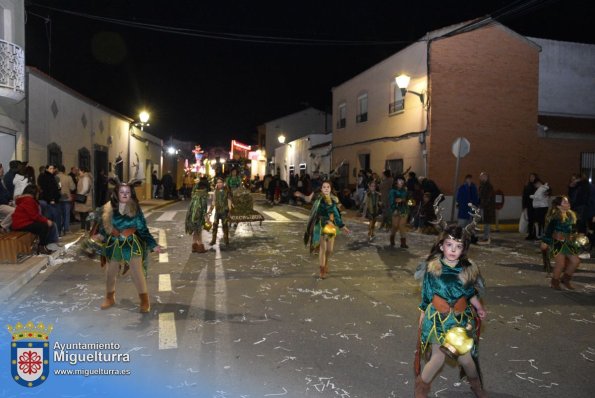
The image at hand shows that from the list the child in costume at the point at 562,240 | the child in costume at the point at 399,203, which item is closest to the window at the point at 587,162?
the child in costume at the point at 399,203

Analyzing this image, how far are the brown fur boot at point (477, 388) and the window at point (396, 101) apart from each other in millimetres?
18137

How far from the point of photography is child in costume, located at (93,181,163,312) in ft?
20.2

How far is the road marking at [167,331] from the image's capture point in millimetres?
5094

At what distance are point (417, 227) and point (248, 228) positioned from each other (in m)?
5.62

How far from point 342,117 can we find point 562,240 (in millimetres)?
22205

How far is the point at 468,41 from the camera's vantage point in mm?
18891

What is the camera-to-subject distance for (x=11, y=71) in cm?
1273

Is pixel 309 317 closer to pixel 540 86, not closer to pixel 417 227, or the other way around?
pixel 417 227


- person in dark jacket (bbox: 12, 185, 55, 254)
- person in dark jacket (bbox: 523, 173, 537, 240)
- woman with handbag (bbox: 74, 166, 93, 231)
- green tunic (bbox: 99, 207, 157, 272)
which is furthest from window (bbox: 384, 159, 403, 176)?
green tunic (bbox: 99, 207, 157, 272)

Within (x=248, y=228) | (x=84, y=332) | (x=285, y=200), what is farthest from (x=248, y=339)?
(x=285, y=200)

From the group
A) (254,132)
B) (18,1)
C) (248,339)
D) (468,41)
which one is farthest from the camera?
(254,132)

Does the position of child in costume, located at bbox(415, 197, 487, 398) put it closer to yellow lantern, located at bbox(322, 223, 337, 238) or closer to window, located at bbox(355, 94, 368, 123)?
yellow lantern, located at bbox(322, 223, 337, 238)

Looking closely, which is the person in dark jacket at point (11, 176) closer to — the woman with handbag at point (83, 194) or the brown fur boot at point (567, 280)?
the woman with handbag at point (83, 194)

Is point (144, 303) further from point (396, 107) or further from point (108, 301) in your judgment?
point (396, 107)
